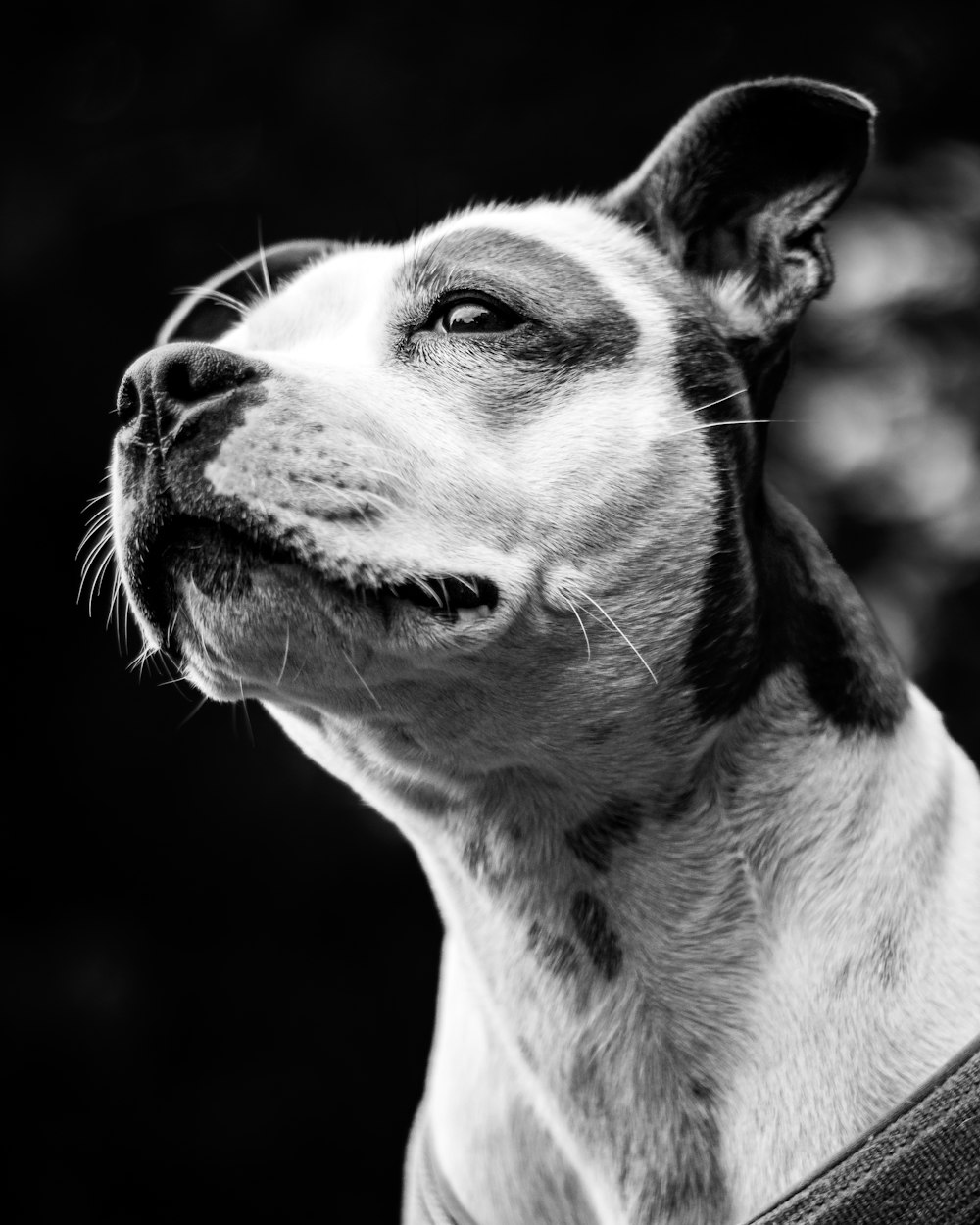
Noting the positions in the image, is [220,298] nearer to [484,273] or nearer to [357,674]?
[484,273]

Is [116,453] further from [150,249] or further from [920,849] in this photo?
[150,249]

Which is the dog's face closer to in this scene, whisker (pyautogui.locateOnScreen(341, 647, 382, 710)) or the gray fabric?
whisker (pyautogui.locateOnScreen(341, 647, 382, 710))

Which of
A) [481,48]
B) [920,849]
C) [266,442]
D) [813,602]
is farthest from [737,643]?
[481,48]

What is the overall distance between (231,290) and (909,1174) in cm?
189

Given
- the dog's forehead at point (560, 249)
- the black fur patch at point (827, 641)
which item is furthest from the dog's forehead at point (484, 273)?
the black fur patch at point (827, 641)

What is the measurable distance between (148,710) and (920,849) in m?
3.00

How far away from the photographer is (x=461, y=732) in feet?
5.72

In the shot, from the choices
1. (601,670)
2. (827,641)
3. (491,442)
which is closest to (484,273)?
(491,442)

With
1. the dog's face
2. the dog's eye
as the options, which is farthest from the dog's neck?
the dog's eye

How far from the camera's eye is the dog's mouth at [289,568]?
1.60 metres

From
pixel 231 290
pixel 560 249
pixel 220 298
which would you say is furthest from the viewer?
pixel 231 290

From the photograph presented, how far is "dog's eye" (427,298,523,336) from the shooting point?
1873mm

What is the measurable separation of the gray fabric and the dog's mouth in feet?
2.58

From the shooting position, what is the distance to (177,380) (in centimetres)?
163
